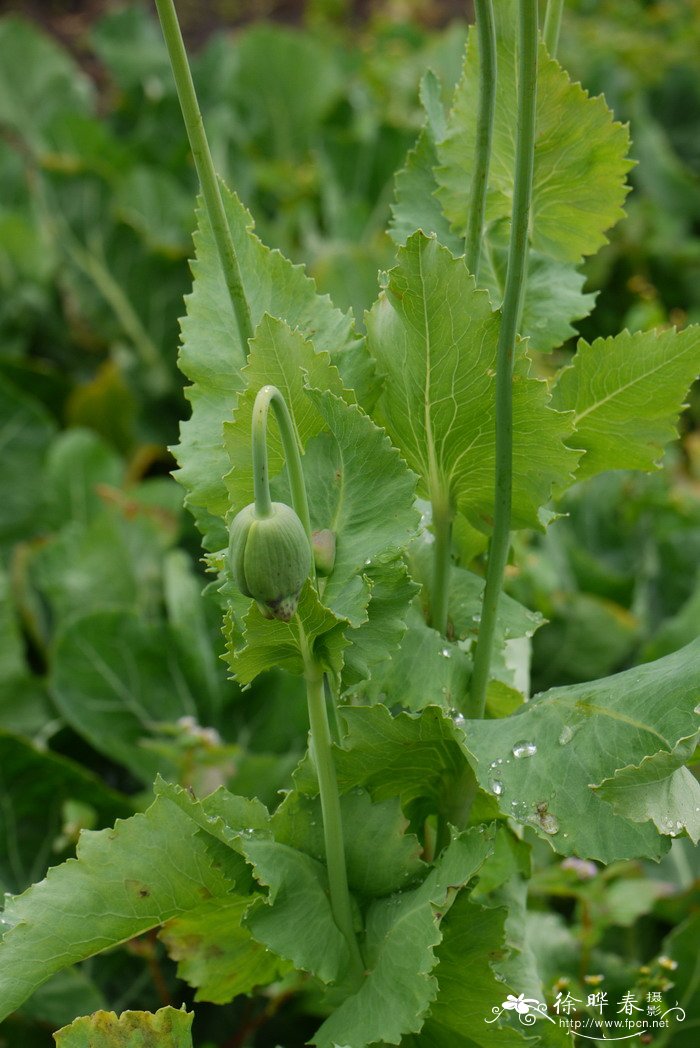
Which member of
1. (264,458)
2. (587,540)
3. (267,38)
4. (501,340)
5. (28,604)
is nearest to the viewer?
(264,458)

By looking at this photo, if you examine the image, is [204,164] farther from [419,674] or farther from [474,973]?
[474,973]

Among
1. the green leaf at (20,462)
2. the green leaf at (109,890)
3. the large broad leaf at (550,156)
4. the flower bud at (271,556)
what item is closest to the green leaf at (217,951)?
the green leaf at (109,890)

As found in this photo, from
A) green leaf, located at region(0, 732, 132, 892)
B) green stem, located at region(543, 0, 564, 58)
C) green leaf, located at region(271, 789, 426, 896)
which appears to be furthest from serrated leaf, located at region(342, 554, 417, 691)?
green leaf, located at region(0, 732, 132, 892)

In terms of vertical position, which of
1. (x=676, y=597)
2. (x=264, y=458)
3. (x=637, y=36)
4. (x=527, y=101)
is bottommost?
(x=676, y=597)

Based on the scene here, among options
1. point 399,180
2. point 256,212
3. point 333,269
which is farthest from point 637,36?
point 399,180

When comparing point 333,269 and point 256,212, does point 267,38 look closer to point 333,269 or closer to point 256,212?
point 256,212

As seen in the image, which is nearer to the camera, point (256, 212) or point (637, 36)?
point (256, 212)

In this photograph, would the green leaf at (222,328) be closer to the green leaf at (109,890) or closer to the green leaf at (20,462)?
the green leaf at (109,890)
